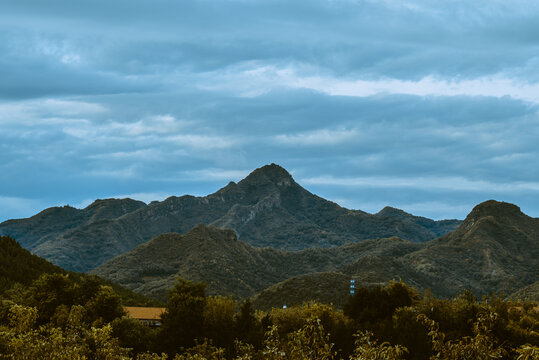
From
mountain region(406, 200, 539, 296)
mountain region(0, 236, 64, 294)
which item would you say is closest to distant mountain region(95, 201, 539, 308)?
mountain region(406, 200, 539, 296)

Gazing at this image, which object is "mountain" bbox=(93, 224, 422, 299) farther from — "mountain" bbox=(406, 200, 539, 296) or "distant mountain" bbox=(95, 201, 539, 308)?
"mountain" bbox=(406, 200, 539, 296)

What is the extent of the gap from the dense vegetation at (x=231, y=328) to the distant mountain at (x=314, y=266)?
190 ft

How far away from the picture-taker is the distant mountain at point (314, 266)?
435ft

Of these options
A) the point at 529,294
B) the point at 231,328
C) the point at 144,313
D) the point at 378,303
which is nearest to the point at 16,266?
the point at 144,313

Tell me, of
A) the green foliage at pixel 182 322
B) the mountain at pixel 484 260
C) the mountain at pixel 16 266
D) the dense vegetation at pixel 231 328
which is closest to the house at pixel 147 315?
the dense vegetation at pixel 231 328

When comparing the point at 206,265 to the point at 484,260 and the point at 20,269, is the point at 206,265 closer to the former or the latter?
the point at 20,269

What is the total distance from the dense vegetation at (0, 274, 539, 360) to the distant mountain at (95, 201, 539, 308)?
58.0m

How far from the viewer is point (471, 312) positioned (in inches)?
2082

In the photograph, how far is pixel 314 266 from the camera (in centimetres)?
19025

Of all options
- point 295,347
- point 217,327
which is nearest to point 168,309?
point 217,327

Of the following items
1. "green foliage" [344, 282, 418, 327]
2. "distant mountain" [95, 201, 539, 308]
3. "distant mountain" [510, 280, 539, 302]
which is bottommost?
"distant mountain" [510, 280, 539, 302]

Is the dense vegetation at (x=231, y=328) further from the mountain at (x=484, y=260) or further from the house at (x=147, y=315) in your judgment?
the mountain at (x=484, y=260)

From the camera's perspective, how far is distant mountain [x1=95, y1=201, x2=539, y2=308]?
132 m

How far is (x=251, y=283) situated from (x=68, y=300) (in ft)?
294
